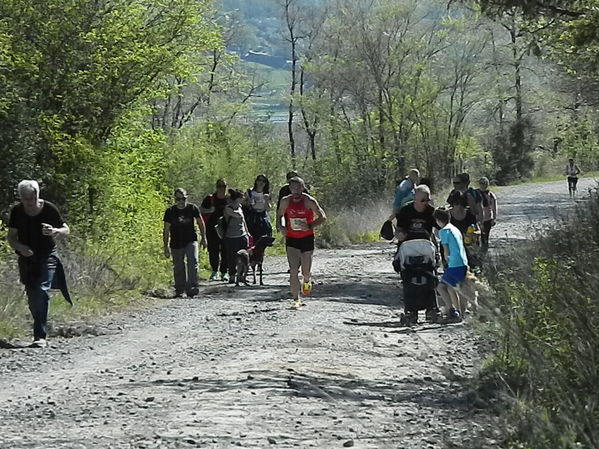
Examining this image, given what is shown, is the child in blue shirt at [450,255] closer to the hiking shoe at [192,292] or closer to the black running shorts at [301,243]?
the black running shorts at [301,243]

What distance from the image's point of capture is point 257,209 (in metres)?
21.9

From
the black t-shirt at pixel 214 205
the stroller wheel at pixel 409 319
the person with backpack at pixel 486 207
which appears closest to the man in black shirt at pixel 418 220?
the stroller wheel at pixel 409 319

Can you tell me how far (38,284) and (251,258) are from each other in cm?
828

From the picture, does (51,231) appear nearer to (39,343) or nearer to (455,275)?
(39,343)

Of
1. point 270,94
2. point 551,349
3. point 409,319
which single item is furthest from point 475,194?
point 270,94

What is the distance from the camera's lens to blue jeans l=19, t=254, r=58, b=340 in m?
13.3

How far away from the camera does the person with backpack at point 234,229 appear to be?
20.6 m

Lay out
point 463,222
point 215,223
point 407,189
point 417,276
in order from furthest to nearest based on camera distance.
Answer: point 215,223, point 407,189, point 463,222, point 417,276

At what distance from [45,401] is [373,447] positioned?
321cm

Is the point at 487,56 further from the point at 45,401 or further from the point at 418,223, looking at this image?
the point at 45,401

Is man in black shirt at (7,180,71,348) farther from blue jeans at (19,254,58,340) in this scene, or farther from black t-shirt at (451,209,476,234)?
black t-shirt at (451,209,476,234)

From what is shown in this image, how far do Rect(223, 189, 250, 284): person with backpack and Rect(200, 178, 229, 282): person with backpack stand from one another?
414 mm

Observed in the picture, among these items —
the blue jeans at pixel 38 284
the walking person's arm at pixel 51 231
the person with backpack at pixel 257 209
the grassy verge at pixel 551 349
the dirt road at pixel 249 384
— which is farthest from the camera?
the person with backpack at pixel 257 209

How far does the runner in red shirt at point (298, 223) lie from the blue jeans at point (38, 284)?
4011 mm
